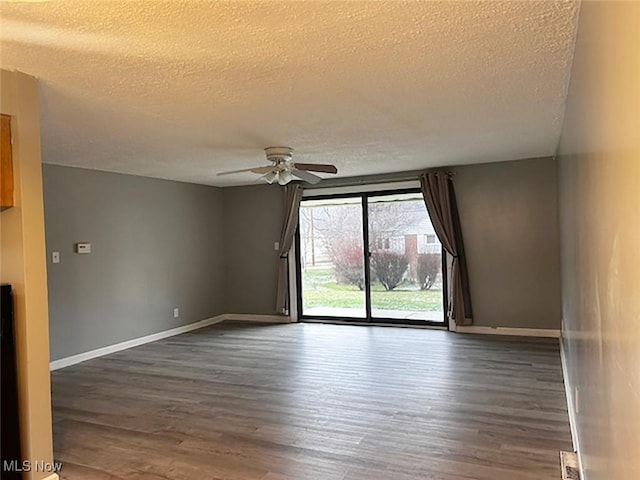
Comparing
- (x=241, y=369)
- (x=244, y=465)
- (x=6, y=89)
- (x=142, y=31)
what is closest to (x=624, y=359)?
(x=142, y=31)

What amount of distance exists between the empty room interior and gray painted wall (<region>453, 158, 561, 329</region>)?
28 millimetres

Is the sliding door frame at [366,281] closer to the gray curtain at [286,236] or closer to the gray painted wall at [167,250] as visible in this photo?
the gray curtain at [286,236]

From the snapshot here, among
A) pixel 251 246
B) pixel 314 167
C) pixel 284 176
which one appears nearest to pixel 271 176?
pixel 284 176

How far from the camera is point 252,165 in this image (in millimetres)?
5566

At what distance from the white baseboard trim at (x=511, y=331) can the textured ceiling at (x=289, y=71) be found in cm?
251

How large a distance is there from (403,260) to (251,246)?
8.18ft

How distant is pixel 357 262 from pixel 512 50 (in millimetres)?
4804

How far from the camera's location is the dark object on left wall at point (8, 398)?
7.63 ft

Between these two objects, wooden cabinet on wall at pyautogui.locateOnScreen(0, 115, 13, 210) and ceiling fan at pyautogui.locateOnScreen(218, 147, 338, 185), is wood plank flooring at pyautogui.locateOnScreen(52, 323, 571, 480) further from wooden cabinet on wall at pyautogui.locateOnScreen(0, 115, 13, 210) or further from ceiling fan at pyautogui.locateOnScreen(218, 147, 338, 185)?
ceiling fan at pyautogui.locateOnScreen(218, 147, 338, 185)

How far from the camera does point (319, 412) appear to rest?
3.50 metres

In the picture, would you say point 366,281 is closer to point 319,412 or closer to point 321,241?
point 321,241

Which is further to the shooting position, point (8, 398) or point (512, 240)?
point (512, 240)

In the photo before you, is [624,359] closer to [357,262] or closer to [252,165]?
[252,165]

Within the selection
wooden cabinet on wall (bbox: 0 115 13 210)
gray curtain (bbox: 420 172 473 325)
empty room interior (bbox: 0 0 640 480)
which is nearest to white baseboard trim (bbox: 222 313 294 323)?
empty room interior (bbox: 0 0 640 480)
